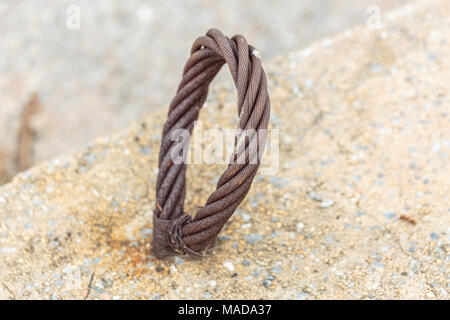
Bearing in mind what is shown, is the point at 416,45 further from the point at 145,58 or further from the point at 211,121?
the point at 145,58

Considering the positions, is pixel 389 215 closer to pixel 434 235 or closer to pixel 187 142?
pixel 434 235

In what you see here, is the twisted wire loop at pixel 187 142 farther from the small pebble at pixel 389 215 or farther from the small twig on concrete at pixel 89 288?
the small pebble at pixel 389 215

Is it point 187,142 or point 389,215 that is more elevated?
point 187,142

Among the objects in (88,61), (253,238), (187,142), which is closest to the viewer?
(187,142)

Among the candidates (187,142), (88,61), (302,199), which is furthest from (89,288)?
(88,61)

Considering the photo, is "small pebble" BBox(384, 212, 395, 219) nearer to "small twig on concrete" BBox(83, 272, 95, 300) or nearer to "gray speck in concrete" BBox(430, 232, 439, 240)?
"gray speck in concrete" BBox(430, 232, 439, 240)

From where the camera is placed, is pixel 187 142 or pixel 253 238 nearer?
pixel 187 142

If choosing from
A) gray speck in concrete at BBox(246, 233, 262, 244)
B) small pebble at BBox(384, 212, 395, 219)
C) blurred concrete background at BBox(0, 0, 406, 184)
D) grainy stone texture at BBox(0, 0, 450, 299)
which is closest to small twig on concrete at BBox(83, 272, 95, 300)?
grainy stone texture at BBox(0, 0, 450, 299)

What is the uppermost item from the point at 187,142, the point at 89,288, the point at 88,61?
the point at 88,61
